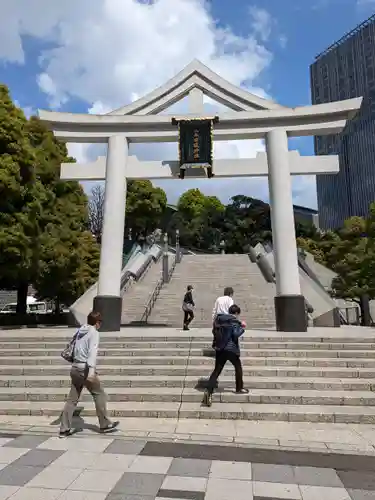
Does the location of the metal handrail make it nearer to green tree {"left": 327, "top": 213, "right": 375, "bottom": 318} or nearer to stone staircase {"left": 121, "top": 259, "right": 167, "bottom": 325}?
stone staircase {"left": 121, "top": 259, "right": 167, "bottom": 325}

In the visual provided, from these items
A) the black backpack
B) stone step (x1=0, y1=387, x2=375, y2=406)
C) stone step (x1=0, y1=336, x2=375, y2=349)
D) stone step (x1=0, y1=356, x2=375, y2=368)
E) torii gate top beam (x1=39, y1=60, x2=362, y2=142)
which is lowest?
stone step (x1=0, y1=387, x2=375, y2=406)

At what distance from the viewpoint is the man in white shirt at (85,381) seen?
5.19m

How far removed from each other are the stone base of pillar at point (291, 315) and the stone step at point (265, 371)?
2.88 meters

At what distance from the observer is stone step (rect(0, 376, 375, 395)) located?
6973 mm

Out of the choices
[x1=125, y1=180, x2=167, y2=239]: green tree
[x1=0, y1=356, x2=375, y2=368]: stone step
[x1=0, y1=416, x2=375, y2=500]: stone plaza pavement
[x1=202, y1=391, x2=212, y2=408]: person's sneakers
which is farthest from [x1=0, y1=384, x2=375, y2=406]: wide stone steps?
[x1=125, y1=180, x2=167, y2=239]: green tree

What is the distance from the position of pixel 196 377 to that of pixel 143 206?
41.0m

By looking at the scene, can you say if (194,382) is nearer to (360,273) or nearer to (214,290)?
(214,290)

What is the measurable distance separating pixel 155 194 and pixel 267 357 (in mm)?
41318

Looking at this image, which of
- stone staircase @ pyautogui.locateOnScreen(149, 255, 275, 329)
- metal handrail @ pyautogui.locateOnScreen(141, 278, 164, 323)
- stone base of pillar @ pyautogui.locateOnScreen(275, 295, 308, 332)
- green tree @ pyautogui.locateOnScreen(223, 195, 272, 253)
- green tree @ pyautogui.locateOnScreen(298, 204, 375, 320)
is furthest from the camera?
green tree @ pyautogui.locateOnScreen(223, 195, 272, 253)

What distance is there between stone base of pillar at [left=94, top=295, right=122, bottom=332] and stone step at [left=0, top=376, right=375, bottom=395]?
3354mm

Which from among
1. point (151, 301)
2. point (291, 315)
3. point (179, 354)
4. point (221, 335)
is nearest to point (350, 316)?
point (151, 301)

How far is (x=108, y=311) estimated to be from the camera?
11102mm

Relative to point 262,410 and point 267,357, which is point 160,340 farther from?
point 262,410

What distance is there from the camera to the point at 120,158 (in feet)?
39.4
